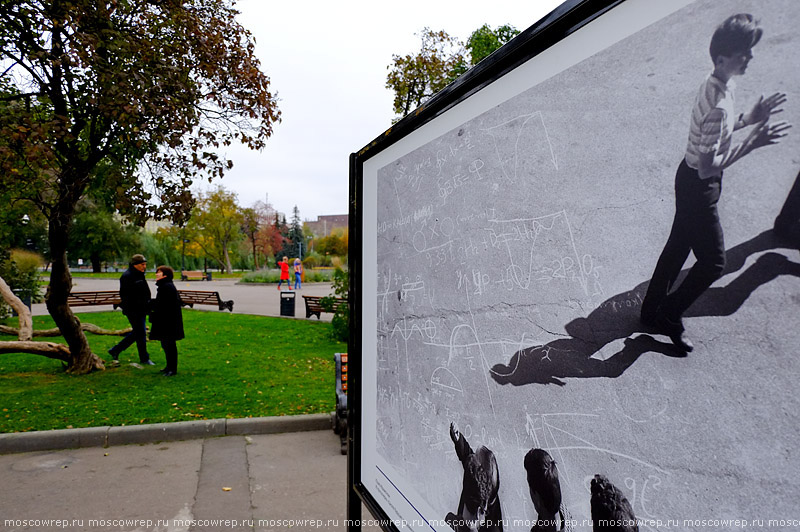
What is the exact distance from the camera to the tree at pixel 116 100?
6328 millimetres

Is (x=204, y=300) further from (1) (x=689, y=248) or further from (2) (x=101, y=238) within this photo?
(2) (x=101, y=238)

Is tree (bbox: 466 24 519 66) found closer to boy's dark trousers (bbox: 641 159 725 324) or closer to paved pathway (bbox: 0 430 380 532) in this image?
paved pathway (bbox: 0 430 380 532)

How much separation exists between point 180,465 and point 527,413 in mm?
5010

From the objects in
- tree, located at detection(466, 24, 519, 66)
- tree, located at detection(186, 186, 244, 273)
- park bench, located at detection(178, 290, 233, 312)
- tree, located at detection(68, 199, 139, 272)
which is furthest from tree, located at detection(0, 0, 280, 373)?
tree, located at detection(68, 199, 139, 272)

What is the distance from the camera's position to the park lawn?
20.9 feet

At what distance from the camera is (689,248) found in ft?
2.71

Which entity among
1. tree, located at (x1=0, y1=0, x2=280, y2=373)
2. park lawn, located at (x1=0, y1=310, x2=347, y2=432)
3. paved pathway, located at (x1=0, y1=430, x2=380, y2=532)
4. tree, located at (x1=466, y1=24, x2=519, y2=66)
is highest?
tree, located at (x1=466, y1=24, x2=519, y2=66)

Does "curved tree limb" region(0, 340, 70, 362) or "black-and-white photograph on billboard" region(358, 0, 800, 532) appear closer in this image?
"black-and-white photograph on billboard" region(358, 0, 800, 532)

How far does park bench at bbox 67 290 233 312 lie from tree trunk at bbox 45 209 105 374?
31.3ft

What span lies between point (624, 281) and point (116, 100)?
275 inches

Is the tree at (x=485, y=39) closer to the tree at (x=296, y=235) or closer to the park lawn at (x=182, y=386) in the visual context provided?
the park lawn at (x=182, y=386)

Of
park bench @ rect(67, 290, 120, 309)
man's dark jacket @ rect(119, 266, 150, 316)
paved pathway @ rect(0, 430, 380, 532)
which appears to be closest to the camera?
paved pathway @ rect(0, 430, 380, 532)

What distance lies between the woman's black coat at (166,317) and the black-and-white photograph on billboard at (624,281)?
24.4 feet

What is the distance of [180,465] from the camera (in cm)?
523
